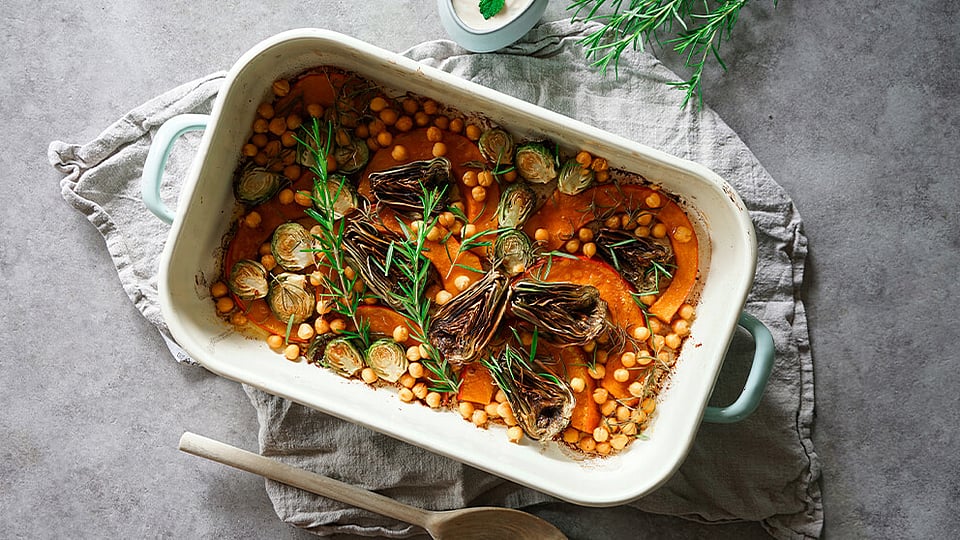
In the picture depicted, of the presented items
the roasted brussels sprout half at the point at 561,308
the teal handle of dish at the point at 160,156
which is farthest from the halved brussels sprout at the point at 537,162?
the teal handle of dish at the point at 160,156

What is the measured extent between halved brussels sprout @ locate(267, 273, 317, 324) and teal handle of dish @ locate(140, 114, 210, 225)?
0.27 meters

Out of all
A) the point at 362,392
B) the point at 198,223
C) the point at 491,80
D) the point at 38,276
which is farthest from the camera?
the point at 38,276

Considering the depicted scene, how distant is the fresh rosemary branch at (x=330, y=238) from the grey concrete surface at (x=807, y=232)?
0.41 m

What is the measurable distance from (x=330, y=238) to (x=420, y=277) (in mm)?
232

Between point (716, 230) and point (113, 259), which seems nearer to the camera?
point (716, 230)

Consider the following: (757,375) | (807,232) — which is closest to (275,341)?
(757,375)

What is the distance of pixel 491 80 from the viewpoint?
69.7 inches

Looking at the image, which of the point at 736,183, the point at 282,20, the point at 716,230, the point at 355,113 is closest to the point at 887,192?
the point at 736,183

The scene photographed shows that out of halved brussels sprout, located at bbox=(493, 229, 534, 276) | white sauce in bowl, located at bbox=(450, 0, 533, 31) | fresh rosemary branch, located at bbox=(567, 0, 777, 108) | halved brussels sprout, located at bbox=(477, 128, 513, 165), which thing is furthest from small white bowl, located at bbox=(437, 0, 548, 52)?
halved brussels sprout, located at bbox=(493, 229, 534, 276)

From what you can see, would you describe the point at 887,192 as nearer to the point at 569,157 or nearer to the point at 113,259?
the point at 569,157

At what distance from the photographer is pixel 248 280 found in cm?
163

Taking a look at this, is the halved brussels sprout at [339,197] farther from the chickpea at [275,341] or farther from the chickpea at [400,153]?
the chickpea at [275,341]

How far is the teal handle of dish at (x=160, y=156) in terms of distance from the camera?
4.94ft

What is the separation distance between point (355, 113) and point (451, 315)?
1.74ft
